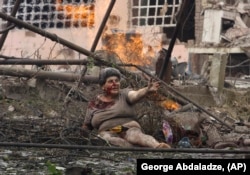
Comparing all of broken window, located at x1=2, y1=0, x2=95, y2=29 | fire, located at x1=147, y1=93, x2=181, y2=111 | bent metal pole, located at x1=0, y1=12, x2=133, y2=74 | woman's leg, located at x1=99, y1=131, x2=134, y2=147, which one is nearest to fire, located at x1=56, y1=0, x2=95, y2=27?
broken window, located at x1=2, y1=0, x2=95, y2=29

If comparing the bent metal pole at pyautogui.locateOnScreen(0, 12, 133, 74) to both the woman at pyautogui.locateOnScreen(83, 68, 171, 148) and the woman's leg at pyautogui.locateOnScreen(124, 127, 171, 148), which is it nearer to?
the woman at pyautogui.locateOnScreen(83, 68, 171, 148)

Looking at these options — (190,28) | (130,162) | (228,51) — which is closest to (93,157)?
(130,162)

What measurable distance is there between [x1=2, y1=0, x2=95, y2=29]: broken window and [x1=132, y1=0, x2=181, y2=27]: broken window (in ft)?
4.83

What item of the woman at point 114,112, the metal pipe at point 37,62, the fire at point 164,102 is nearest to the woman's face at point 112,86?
the woman at point 114,112

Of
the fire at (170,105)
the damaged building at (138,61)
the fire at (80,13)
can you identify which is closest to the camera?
the damaged building at (138,61)

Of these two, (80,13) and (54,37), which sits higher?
(80,13)

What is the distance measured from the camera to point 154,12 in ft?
71.3

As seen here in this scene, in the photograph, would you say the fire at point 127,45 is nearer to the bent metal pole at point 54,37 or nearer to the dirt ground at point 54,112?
the dirt ground at point 54,112

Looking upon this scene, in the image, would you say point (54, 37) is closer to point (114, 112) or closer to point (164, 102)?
point (114, 112)

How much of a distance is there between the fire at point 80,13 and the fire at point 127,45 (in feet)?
3.77

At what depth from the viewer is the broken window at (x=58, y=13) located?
21.4m

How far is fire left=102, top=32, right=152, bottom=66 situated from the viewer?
60.2ft

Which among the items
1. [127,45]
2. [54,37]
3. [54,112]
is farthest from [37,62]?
[127,45]

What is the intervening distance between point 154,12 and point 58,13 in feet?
10.4
